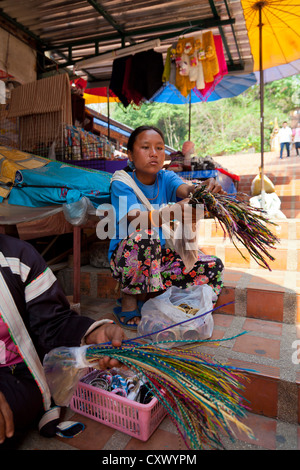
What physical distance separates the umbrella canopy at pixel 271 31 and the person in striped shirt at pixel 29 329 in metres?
3.14

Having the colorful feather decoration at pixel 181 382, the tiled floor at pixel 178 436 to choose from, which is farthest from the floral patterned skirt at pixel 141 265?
Result: the colorful feather decoration at pixel 181 382

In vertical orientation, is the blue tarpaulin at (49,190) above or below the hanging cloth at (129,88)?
below

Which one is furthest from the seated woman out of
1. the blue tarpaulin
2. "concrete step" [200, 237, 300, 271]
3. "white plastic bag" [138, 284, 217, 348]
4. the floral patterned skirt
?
"concrete step" [200, 237, 300, 271]

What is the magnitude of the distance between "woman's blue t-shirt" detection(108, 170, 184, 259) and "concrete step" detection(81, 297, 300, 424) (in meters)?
0.68

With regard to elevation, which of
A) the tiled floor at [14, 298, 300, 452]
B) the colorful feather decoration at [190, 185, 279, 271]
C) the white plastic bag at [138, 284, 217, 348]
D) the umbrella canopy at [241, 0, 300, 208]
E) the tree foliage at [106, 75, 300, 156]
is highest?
the tree foliage at [106, 75, 300, 156]

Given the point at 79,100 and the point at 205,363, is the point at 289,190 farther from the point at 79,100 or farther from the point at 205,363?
the point at 205,363

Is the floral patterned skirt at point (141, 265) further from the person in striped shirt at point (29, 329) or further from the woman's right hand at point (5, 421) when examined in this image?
the woman's right hand at point (5, 421)

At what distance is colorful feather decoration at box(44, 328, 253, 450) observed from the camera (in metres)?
0.92

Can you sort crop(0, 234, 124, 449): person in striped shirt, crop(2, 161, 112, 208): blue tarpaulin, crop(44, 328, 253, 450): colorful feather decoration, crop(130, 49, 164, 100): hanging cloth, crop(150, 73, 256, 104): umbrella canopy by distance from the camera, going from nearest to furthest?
crop(44, 328, 253, 450): colorful feather decoration < crop(0, 234, 124, 449): person in striped shirt < crop(2, 161, 112, 208): blue tarpaulin < crop(130, 49, 164, 100): hanging cloth < crop(150, 73, 256, 104): umbrella canopy

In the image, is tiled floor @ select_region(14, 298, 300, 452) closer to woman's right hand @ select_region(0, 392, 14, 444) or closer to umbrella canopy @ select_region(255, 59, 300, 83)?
woman's right hand @ select_region(0, 392, 14, 444)

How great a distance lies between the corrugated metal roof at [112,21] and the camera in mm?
3990

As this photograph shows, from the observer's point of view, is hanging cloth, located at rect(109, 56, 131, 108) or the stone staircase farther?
hanging cloth, located at rect(109, 56, 131, 108)

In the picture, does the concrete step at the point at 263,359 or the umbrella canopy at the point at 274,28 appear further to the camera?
the umbrella canopy at the point at 274,28

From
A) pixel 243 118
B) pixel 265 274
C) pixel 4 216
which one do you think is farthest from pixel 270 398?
pixel 243 118
